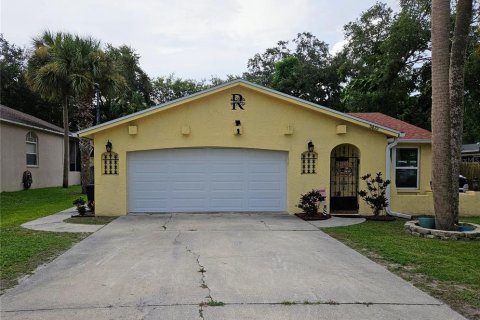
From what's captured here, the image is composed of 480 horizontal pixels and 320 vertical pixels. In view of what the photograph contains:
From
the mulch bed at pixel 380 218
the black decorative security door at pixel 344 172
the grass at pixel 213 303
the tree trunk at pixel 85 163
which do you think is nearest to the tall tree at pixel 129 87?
the tree trunk at pixel 85 163

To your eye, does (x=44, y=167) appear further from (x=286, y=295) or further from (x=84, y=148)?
(x=286, y=295)

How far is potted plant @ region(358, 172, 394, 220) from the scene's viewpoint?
38.5 ft

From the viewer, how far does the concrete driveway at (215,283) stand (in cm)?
432

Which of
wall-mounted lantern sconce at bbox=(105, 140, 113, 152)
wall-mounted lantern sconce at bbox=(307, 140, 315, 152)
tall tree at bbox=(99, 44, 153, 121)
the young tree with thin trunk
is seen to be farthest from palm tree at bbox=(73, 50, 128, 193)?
the young tree with thin trunk

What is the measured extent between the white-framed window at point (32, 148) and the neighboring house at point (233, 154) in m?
10.2

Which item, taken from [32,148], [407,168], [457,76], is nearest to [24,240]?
[457,76]

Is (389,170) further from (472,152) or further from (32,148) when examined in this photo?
(472,152)

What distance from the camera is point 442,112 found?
8.84 m

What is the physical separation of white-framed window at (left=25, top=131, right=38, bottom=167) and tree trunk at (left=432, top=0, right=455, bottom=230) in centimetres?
1912

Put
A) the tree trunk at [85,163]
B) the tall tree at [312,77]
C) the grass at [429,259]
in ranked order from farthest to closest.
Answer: the tall tree at [312,77] < the tree trunk at [85,163] < the grass at [429,259]

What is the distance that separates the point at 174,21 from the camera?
13117mm

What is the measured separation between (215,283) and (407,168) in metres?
10.8

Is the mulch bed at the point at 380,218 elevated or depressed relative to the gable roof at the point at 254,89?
depressed

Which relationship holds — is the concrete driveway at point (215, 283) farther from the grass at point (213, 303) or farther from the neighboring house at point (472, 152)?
the neighboring house at point (472, 152)
